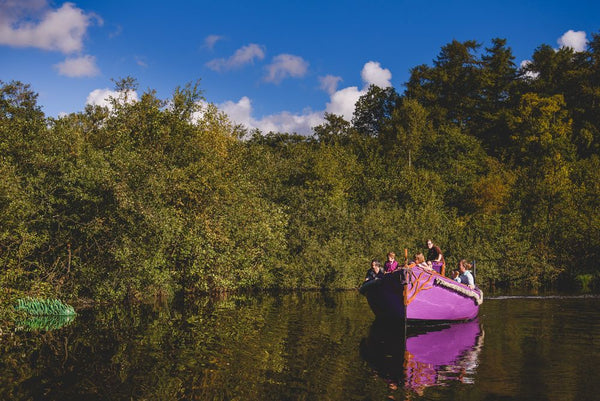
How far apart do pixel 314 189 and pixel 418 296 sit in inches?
1040

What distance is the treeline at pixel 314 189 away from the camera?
2338 cm

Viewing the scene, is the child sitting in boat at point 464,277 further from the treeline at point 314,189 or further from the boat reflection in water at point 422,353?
the treeline at point 314,189

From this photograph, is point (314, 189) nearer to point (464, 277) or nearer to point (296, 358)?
point (464, 277)

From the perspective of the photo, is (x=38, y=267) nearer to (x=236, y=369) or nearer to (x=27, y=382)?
(x=27, y=382)

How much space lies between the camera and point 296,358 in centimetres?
1441

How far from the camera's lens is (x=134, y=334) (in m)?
18.3

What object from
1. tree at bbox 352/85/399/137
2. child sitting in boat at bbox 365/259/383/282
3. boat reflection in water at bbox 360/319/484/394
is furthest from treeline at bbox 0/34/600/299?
boat reflection in water at bbox 360/319/484/394

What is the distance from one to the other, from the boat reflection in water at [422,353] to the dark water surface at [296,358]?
33 mm

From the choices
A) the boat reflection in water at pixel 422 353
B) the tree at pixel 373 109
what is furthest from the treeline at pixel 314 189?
the boat reflection in water at pixel 422 353

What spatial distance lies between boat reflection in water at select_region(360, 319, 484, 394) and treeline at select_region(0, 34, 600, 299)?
9.19 metres

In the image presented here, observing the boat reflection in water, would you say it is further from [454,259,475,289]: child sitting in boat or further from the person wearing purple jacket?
the person wearing purple jacket

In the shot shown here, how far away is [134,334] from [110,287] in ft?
22.7

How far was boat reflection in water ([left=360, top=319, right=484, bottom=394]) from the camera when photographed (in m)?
12.4

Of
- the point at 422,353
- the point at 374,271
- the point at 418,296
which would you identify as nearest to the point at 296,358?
the point at 422,353
